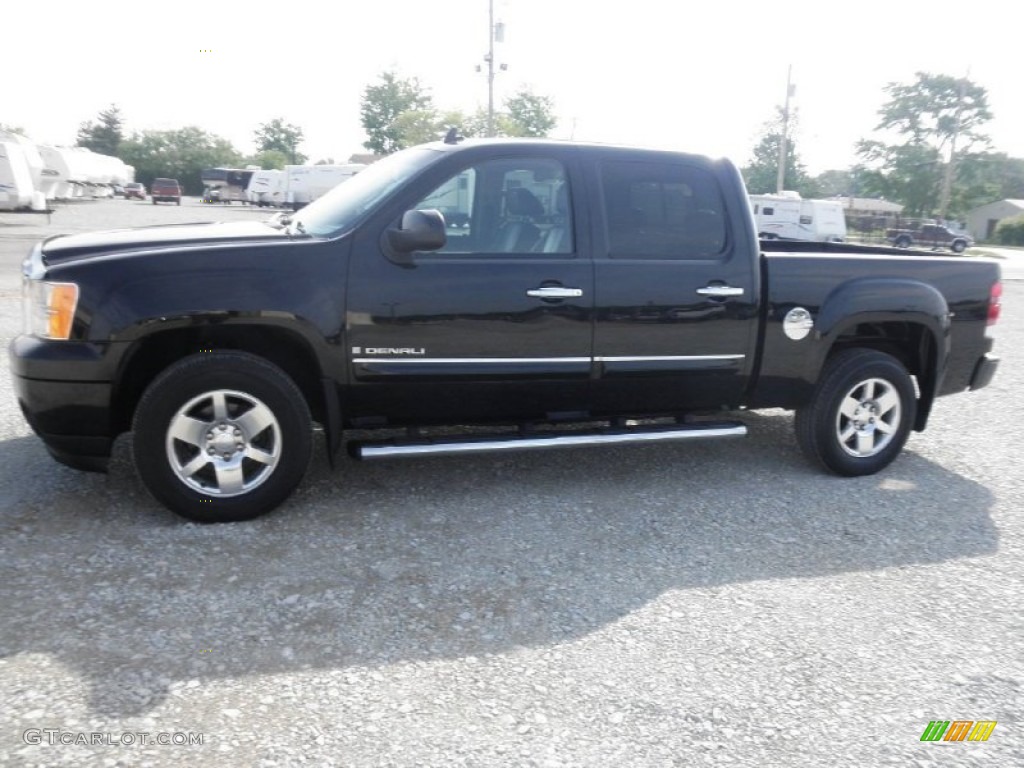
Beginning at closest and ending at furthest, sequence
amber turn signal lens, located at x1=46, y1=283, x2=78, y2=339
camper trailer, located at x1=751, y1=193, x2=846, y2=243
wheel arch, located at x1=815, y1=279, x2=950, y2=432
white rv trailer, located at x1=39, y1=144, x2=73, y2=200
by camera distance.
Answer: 1. amber turn signal lens, located at x1=46, y1=283, x2=78, y2=339
2. wheel arch, located at x1=815, y1=279, x2=950, y2=432
3. camper trailer, located at x1=751, y1=193, x2=846, y2=243
4. white rv trailer, located at x1=39, y1=144, x2=73, y2=200

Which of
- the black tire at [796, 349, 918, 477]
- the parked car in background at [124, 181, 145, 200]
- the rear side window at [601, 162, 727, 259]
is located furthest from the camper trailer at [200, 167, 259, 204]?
the black tire at [796, 349, 918, 477]

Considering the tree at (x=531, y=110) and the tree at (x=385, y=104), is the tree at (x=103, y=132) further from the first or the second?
the tree at (x=531, y=110)

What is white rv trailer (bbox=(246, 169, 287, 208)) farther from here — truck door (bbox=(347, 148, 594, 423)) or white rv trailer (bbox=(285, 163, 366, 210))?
truck door (bbox=(347, 148, 594, 423))

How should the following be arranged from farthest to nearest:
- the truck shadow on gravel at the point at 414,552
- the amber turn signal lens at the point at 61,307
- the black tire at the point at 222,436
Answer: the black tire at the point at 222,436
the amber turn signal lens at the point at 61,307
the truck shadow on gravel at the point at 414,552

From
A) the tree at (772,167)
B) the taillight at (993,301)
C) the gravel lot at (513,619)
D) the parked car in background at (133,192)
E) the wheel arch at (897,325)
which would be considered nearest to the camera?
the gravel lot at (513,619)

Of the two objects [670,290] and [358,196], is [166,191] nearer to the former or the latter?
[358,196]

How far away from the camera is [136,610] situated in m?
3.28

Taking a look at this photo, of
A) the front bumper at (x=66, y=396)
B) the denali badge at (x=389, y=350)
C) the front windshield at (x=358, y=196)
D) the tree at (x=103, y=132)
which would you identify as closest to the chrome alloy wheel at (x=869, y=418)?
the denali badge at (x=389, y=350)

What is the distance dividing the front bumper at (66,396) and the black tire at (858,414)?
381 cm

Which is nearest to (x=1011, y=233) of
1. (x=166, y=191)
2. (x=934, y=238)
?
(x=934, y=238)

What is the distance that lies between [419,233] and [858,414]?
288 cm

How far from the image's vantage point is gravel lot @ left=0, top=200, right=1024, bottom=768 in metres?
2.66

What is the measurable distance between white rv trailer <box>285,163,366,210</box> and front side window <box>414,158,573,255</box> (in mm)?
42057

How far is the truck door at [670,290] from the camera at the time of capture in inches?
182
